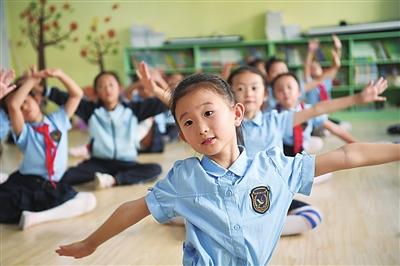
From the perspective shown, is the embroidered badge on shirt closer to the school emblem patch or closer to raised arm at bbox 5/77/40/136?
raised arm at bbox 5/77/40/136

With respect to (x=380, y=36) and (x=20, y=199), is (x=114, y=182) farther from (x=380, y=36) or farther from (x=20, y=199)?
(x=380, y=36)

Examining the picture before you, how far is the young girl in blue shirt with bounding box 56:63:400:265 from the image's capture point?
999mm

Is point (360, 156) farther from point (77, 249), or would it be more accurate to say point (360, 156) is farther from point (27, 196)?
point (27, 196)

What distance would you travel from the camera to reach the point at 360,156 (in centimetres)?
99

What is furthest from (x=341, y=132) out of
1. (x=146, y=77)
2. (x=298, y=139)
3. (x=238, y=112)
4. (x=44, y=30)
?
(x=44, y=30)

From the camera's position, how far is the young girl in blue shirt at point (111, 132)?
8.34ft

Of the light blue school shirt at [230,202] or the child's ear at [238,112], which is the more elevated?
the child's ear at [238,112]

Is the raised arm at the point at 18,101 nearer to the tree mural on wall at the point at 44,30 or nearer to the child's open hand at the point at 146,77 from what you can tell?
the child's open hand at the point at 146,77

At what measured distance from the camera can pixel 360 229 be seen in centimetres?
159

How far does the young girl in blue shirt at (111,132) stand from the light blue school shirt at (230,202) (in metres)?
1.49

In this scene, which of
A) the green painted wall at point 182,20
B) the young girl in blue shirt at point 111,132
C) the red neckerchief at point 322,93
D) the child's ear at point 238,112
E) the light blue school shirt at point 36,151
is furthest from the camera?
the green painted wall at point 182,20

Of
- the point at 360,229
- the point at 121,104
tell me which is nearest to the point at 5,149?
the point at 121,104

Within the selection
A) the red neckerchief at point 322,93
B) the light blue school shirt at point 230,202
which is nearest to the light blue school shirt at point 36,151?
the light blue school shirt at point 230,202

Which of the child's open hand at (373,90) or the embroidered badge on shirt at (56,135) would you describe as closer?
the child's open hand at (373,90)
